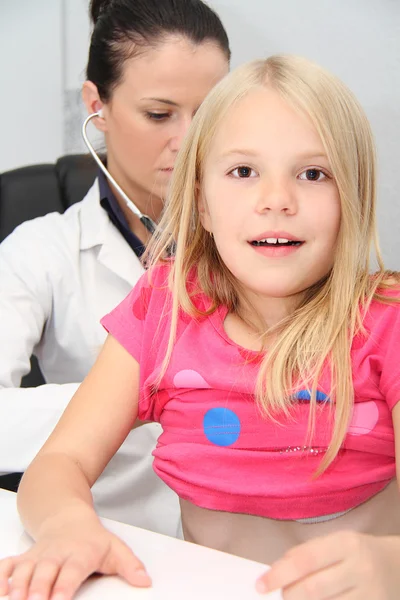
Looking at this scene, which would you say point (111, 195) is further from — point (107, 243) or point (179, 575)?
point (179, 575)

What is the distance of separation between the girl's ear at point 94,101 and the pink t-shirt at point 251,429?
656 mm

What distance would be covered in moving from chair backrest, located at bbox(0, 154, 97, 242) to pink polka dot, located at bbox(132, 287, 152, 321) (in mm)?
719

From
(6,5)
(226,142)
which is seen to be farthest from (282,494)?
(6,5)

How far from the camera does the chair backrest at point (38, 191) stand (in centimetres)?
154

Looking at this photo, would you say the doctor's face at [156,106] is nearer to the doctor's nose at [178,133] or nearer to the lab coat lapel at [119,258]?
the doctor's nose at [178,133]

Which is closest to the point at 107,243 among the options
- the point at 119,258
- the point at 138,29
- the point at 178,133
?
the point at 119,258

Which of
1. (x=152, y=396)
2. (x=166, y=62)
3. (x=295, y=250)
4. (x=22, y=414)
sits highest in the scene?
(x=166, y=62)

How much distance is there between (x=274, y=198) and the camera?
74 centimetres

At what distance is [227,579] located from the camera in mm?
551

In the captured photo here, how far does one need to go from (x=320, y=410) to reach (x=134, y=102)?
740 millimetres

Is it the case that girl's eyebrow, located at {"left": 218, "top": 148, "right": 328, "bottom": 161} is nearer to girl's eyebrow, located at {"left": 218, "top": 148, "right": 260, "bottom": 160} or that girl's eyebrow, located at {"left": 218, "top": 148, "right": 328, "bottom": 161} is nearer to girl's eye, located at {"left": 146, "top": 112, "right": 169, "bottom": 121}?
girl's eyebrow, located at {"left": 218, "top": 148, "right": 260, "bottom": 160}

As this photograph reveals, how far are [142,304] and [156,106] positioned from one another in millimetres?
516

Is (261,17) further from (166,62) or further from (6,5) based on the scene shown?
(6,5)

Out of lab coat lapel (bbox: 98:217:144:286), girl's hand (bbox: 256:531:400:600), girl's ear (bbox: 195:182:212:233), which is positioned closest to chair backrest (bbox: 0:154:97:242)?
lab coat lapel (bbox: 98:217:144:286)
